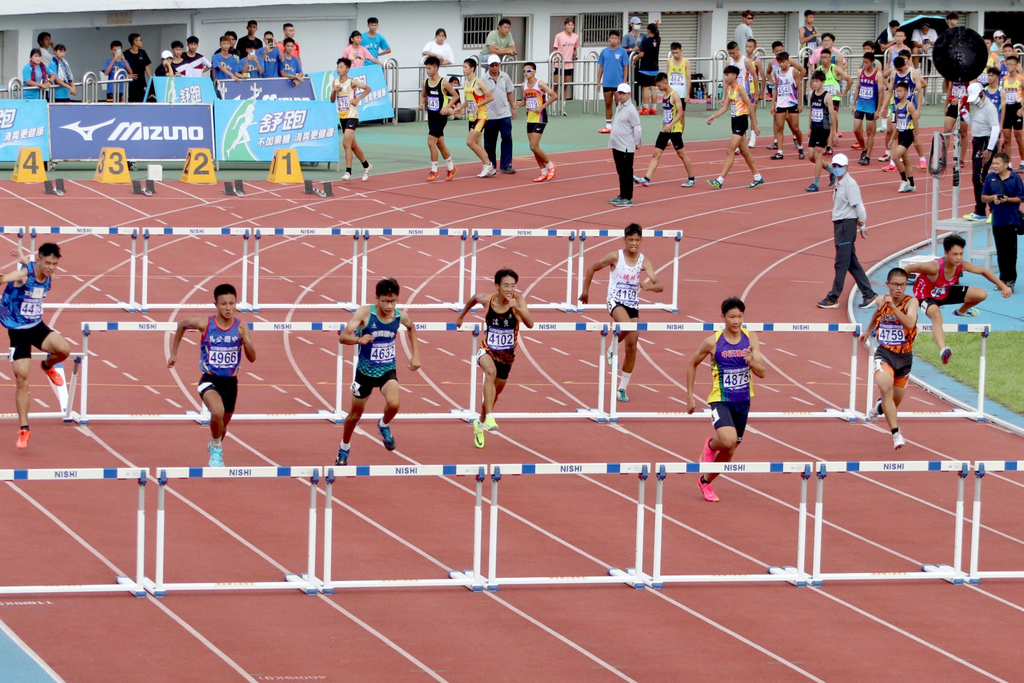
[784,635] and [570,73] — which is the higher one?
[570,73]

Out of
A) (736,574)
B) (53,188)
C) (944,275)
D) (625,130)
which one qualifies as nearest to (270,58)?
(53,188)

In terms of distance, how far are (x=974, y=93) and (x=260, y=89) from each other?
1240 centimetres

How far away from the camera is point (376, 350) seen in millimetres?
12531

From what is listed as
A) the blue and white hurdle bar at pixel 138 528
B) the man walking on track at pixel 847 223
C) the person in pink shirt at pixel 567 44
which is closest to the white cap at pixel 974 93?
the man walking on track at pixel 847 223

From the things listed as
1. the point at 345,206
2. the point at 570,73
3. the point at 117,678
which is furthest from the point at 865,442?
the point at 570,73

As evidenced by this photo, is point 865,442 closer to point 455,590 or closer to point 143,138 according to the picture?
point 455,590

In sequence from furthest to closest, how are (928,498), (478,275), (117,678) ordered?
(478,275)
(928,498)
(117,678)

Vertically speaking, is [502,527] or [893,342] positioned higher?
[893,342]

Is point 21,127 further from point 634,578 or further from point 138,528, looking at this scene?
point 634,578

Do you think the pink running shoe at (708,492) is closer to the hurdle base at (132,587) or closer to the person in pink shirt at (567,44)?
the hurdle base at (132,587)

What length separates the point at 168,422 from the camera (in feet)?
46.5

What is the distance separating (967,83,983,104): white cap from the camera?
23.9 metres

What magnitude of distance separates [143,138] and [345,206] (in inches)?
166

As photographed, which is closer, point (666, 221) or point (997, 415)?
point (997, 415)
